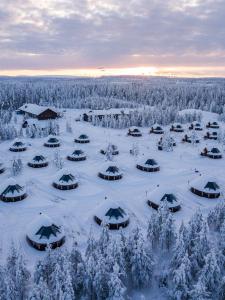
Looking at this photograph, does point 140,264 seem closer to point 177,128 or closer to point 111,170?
point 111,170

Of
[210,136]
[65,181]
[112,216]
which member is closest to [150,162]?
[65,181]

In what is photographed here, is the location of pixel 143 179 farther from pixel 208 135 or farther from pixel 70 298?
pixel 208 135

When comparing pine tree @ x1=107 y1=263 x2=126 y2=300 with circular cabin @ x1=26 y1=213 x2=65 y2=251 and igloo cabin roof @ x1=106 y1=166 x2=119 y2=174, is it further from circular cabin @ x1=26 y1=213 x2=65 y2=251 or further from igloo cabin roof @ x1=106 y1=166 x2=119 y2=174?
igloo cabin roof @ x1=106 y1=166 x2=119 y2=174

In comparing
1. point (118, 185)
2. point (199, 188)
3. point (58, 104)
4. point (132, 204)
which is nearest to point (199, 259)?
point (132, 204)

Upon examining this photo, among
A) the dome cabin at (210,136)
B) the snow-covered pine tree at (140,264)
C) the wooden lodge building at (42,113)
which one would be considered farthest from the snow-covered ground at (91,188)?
the wooden lodge building at (42,113)

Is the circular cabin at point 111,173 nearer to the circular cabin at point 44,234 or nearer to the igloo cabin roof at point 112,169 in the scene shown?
the igloo cabin roof at point 112,169

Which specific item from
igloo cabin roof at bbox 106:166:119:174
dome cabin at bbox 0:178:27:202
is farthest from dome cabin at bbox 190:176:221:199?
dome cabin at bbox 0:178:27:202
